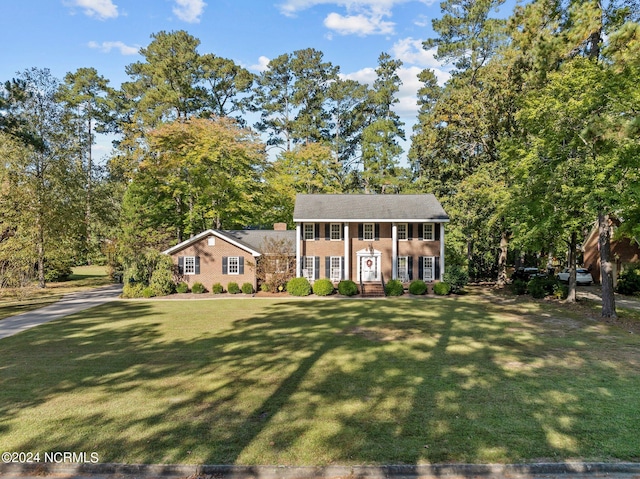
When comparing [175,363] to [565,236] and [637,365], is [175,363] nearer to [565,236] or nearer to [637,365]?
[637,365]

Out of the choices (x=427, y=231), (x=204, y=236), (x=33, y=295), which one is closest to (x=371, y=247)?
(x=427, y=231)

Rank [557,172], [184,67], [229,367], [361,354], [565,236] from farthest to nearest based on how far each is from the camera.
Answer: [184,67]
[565,236]
[557,172]
[361,354]
[229,367]

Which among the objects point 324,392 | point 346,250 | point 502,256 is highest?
point 346,250

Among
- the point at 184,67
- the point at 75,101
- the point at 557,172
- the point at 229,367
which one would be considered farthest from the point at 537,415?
the point at 75,101

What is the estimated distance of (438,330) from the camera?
15.9 m

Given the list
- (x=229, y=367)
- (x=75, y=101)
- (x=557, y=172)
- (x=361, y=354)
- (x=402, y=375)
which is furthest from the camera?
(x=75, y=101)

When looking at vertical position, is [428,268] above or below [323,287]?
above

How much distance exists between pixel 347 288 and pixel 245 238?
31.9 feet

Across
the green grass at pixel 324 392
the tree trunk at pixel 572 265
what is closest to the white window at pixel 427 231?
the tree trunk at pixel 572 265

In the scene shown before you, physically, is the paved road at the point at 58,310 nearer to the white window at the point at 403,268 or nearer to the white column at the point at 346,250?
the white column at the point at 346,250

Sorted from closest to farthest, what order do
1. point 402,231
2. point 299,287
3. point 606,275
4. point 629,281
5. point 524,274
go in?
point 606,275
point 629,281
point 299,287
point 402,231
point 524,274

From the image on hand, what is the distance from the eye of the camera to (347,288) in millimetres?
26453

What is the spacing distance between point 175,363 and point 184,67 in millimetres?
40314

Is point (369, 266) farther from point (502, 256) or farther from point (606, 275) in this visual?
point (606, 275)
